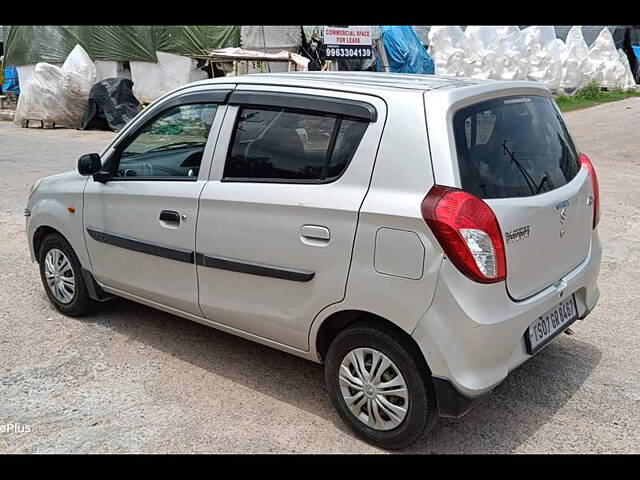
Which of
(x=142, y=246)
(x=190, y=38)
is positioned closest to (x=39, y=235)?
(x=142, y=246)

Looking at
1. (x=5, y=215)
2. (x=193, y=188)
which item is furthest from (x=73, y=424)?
(x=5, y=215)

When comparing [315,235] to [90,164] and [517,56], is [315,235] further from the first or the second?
[517,56]

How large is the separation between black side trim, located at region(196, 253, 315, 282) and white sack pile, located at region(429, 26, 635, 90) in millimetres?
19003

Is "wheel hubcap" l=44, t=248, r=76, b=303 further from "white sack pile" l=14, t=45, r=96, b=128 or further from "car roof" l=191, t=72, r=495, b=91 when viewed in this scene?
"white sack pile" l=14, t=45, r=96, b=128

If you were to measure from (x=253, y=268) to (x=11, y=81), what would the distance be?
Result: 23171mm

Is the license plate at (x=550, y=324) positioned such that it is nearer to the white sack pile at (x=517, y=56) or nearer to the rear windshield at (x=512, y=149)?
the rear windshield at (x=512, y=149)

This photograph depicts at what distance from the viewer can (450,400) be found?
284 centimetres

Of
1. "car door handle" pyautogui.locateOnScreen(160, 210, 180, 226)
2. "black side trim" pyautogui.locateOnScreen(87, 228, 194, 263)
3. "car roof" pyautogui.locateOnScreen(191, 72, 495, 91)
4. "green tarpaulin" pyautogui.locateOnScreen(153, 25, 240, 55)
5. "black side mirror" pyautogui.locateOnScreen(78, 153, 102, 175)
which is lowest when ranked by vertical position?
"black side trim" pyautogui.locateOnScreen(87, 228, 194, 263)

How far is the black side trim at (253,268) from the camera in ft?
10.4

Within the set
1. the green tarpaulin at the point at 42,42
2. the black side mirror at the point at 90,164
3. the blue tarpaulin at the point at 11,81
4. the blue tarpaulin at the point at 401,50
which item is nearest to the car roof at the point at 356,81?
the black side mirror at the point at 90,164

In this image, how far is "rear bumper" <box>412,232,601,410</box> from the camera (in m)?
2.75

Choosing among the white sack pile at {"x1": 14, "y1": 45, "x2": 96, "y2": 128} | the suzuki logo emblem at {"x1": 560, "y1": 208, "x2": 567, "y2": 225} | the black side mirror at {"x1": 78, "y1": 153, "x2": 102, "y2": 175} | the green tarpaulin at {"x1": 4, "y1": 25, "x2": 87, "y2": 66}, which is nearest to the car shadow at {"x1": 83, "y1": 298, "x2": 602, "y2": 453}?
the suzuki logo emblem at {"x1": 560, "y1": 208, "x2": 567, "y2": 225}

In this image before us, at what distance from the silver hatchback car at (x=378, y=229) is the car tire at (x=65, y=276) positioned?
0.75m
